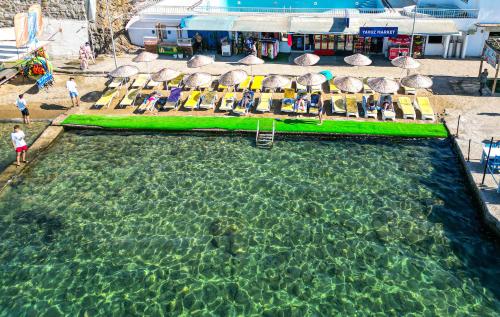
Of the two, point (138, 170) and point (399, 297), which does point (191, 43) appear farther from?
point (399, 297)

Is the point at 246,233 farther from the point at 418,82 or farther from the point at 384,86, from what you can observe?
the point at 418,82

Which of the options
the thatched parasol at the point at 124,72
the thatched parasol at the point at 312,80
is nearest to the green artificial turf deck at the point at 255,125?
the thatched parasol at the point at 312,80

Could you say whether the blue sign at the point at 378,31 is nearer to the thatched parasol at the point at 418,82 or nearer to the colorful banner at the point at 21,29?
the thatched parasol at the point at 418,82

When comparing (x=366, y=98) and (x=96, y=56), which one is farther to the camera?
(x=96, y=56)

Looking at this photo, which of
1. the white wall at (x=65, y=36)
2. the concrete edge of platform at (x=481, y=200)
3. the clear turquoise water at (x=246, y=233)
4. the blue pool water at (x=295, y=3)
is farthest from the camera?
the blue pool water at (x=295, y=3)

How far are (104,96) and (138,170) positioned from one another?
945 cm

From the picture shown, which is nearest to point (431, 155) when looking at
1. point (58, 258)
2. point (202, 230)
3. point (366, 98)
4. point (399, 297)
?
point (366, 98)

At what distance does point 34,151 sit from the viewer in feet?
79.3

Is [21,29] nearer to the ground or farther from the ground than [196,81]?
farther from the ground

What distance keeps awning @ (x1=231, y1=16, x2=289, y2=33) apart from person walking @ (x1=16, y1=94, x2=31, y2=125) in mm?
16414

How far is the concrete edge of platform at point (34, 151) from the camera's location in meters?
22.0

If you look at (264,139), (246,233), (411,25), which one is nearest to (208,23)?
(264,139)

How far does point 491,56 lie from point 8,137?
3005 centimetres

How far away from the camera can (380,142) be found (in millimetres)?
24531
